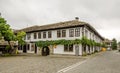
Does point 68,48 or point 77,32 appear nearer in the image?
point 77,32

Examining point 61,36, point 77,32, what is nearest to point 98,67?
point 77,32

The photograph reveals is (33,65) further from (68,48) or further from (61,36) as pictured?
(61,36)

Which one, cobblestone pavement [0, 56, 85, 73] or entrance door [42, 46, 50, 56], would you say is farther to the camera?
entrance door [42, 46, 50, 56]

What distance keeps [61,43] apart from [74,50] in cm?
318

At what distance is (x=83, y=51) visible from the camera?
2864cm

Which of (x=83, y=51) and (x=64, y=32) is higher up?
(x=64, y=32)

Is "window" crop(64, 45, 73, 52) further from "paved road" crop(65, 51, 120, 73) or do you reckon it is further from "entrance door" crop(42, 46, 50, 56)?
"paved road" crop(65, 51, 120, 73)

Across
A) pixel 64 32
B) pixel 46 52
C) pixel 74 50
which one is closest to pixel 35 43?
pixel 46 52

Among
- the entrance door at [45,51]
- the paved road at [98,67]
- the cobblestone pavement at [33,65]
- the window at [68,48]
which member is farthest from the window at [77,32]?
the paved road at [98,67]

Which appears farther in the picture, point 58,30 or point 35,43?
point 35,43

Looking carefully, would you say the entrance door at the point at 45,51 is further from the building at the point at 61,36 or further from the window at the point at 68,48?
the window at the point at 68,48

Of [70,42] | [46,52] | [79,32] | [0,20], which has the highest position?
[0,20]

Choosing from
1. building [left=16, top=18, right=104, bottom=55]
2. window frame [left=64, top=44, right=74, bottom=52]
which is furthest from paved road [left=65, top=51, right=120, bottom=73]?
window frame [left=64, top=44, right=74, bottom=52]

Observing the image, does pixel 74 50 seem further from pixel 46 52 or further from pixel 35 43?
pixel 35 43
